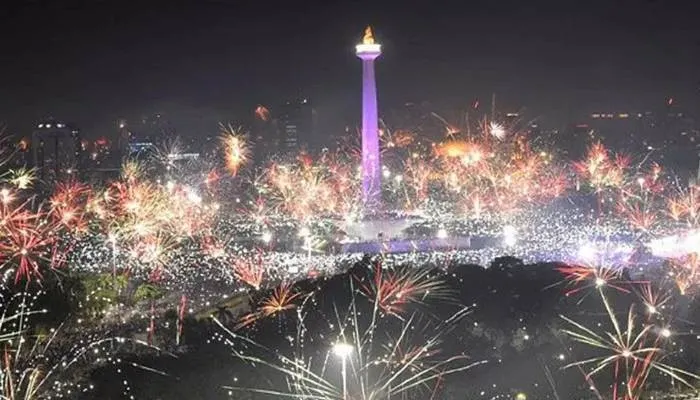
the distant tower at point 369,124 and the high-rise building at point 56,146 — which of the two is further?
the high-rise building at point 56,146

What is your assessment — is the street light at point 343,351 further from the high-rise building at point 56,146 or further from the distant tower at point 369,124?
the high-rise building at point 56,146

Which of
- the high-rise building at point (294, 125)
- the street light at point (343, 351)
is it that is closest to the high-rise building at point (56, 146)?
the high-rise building at point (294, 125)

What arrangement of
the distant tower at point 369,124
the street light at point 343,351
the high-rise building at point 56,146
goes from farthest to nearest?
the high-rise building at point 56,146
the distant tower at point 369,124
the street light at point 343,351

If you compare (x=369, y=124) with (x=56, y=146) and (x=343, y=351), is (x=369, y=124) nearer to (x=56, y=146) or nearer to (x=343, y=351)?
(x=343, y=351)

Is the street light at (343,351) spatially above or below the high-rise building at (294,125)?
below

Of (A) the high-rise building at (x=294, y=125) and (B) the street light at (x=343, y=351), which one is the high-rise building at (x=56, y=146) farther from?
(B) the street light at (x=343, y=351)

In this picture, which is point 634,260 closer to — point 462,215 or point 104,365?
point 462,215

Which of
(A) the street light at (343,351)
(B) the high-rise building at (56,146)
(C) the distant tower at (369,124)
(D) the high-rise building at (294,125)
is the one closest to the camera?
(A) the street light at (343,351)

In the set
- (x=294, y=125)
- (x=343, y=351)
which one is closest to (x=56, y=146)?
(x=294, y=125)
